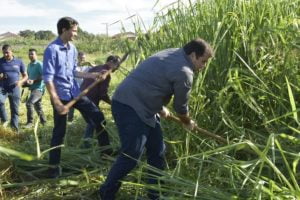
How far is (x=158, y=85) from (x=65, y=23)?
128 cm

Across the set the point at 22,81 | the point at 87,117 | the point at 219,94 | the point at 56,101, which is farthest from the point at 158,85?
the point at 22,81

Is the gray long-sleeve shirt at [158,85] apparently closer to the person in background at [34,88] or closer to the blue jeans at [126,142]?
the blue jeans at [126,142]

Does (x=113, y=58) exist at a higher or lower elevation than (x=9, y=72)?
higher

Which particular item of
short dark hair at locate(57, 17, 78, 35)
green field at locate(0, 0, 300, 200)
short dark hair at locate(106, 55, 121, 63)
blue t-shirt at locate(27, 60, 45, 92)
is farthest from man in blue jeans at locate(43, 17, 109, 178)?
blue t-shirt at locate(27, 60, 45, 92)

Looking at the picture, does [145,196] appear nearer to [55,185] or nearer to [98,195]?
[98,195]

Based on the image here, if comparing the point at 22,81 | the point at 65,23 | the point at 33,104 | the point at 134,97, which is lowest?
the point at 33,104

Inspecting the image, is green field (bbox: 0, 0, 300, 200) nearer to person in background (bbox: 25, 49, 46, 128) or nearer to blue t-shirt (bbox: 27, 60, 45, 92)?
person in background (bbox: 25, 49, 46, 128)

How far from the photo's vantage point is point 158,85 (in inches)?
123

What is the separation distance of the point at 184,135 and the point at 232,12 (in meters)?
1.06

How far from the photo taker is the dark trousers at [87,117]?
4176 mm

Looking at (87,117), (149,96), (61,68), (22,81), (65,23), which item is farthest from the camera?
(22,81)

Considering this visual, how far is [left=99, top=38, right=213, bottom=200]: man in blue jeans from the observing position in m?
3.05

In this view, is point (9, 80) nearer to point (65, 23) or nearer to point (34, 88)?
point (34, 88)

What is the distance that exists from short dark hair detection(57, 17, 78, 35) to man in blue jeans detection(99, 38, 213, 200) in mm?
1021
